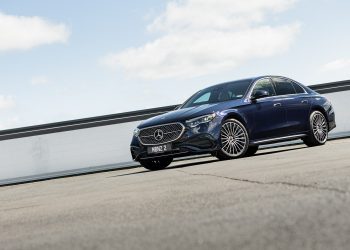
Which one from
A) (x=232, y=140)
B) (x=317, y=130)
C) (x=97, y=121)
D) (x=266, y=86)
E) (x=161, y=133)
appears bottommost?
(x=317, y=130)

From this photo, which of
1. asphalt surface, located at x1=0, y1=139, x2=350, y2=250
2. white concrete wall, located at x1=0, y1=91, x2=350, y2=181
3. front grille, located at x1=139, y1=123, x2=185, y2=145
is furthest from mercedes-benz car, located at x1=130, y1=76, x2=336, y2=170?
white concrete wall, located at x1=0, y1=91, x2=350, y2=181

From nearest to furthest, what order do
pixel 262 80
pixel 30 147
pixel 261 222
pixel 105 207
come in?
pixel 261 222 → pixel 105 207 → pixel 262 80 → pixel 30 147

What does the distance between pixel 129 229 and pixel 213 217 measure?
0.58 metres

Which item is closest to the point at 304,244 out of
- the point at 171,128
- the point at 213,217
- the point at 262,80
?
the point at 213,217

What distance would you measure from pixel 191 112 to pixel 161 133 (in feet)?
2.09

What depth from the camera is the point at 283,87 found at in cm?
1250

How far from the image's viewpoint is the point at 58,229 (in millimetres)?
4711

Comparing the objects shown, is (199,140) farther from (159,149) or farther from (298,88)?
(298,88)

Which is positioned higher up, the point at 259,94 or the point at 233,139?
the point at 259,94

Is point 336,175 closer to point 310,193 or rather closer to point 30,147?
point 310,193

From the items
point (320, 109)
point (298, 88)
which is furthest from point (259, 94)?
point (320, 109)

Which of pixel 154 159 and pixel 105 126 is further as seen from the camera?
pixel 105 126

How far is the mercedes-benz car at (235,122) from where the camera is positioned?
1061 centimetres

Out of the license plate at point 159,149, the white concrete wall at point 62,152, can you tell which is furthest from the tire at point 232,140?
the white concrete wall at point 62,152
